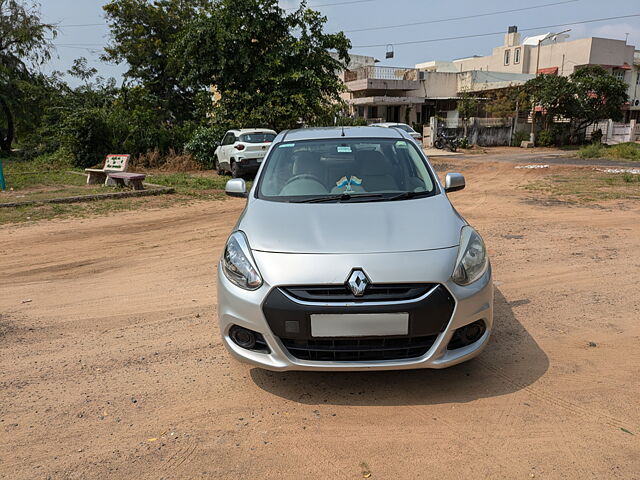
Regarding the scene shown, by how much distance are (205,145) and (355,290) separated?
59.0 feet

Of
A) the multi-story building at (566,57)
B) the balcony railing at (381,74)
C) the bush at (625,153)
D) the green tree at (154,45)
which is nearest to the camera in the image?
the bush at (625,153)

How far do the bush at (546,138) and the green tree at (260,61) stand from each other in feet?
62.7

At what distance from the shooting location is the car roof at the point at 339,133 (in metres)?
4.75

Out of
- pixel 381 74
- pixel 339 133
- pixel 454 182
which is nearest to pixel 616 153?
pixel 381 74

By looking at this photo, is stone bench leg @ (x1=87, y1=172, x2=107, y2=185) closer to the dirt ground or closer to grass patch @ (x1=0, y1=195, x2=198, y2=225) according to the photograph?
grass patch @ (x1=0, y1=195, x2=198, y2=225)

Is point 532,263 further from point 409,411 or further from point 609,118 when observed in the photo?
point 609,118

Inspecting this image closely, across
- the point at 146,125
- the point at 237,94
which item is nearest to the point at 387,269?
the point at 237,94

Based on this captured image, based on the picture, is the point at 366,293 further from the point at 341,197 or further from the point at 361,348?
the point at 341,197

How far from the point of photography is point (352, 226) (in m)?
3.29

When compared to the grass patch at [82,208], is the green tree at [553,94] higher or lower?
higher

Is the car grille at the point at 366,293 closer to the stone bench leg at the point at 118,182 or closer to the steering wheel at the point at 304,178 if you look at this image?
the steering wheel at the point at 304,178

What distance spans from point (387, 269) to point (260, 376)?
4.06ft

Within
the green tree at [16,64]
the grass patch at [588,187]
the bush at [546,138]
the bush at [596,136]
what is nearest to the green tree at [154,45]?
the green tree at [16,64]

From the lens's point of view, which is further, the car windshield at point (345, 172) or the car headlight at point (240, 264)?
the car windshield at point (345, 172)
